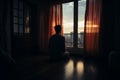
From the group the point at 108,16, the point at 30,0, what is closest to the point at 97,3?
the point at 108,16

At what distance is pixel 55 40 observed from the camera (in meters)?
3.64

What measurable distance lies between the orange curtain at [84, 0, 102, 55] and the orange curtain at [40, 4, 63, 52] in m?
1.10

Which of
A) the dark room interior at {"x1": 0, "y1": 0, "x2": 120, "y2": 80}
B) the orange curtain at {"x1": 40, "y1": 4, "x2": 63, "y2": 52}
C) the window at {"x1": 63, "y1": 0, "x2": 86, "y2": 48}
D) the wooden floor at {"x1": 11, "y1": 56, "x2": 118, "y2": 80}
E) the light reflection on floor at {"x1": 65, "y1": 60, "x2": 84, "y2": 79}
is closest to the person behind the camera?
the wooden floor at {"x1": 11, "y1": 56, "x2": 118, "y2": 80}

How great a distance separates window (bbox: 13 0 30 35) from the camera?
451 centimetres

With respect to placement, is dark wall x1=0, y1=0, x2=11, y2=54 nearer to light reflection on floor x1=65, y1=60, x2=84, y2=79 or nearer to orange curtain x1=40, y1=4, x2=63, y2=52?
orange curtain x1=40, y1=4, x2=63, y2=52

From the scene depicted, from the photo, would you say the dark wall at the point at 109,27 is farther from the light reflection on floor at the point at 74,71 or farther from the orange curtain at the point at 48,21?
the orange curtain at the point at 48,21

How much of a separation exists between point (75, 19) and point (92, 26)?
2.78 feet

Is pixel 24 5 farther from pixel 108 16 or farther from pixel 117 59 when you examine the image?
pixel 117 59

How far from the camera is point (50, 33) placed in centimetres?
511

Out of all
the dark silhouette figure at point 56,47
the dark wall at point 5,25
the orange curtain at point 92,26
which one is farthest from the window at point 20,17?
the orange curtain at point 92,26

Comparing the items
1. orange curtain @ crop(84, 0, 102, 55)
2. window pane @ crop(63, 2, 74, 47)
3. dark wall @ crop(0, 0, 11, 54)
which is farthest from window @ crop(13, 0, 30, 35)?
orange curtain @ crop(84, 0, 102, 55)

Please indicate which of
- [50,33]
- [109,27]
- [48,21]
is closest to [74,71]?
[109,27]

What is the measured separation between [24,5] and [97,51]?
2.83m

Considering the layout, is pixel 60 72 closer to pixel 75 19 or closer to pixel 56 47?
pixel 56 47
